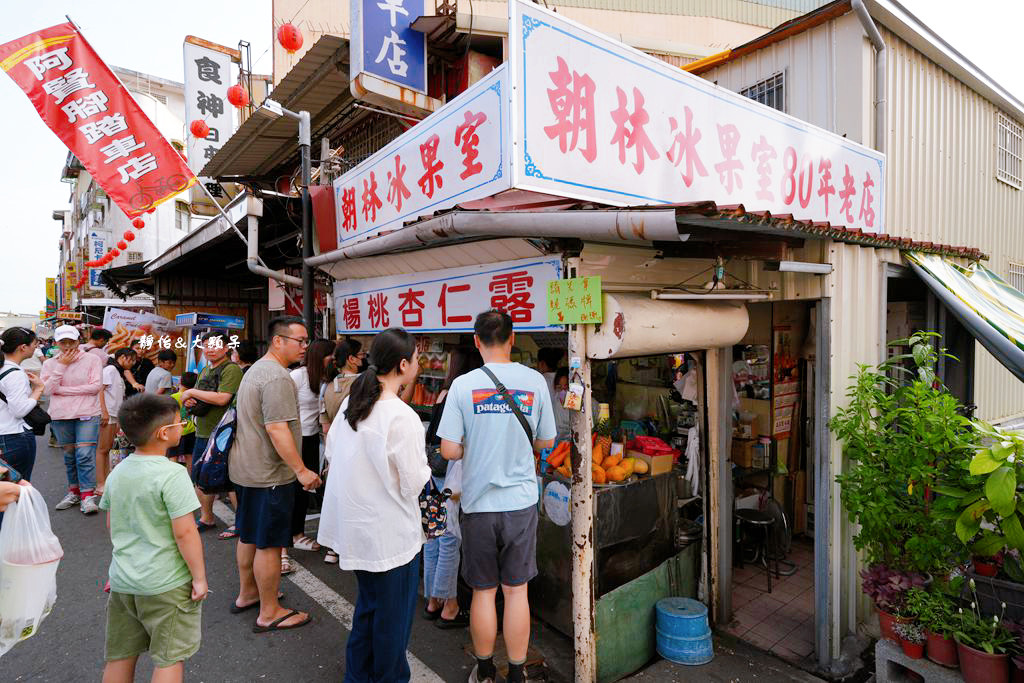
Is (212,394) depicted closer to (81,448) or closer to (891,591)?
(81,448)

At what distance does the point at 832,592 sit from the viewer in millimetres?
4145

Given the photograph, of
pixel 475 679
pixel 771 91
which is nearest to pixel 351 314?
pixel 475 679

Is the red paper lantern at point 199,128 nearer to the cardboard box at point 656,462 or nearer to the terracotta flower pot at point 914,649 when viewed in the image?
the cardboard box at point 656,462

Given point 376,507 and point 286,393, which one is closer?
point 376,507

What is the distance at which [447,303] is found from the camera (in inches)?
191

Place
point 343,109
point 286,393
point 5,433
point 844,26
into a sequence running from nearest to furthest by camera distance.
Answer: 1. point 286,393
2. point 5,433
3. point 844,26
4. point 343,109

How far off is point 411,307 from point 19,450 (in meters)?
4.17

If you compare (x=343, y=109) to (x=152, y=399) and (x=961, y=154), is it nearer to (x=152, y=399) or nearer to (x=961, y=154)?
(x=152, y=399)

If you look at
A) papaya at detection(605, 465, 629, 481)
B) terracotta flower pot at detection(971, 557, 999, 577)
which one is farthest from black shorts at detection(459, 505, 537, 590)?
terracotta flower pot at detection(971, 557, 999, 577)

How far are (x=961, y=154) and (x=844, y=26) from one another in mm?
2954

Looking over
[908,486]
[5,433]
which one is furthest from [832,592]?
[5,433]

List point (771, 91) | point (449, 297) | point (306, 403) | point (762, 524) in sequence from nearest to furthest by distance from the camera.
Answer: point (449, 297)
point (762, 524)
point (306, 403)
point (771, 91)

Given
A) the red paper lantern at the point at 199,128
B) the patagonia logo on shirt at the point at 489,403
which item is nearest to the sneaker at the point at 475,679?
the patagonia logo on shirt at the point at 489,403

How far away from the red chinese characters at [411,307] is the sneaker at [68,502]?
5409 millimetres
